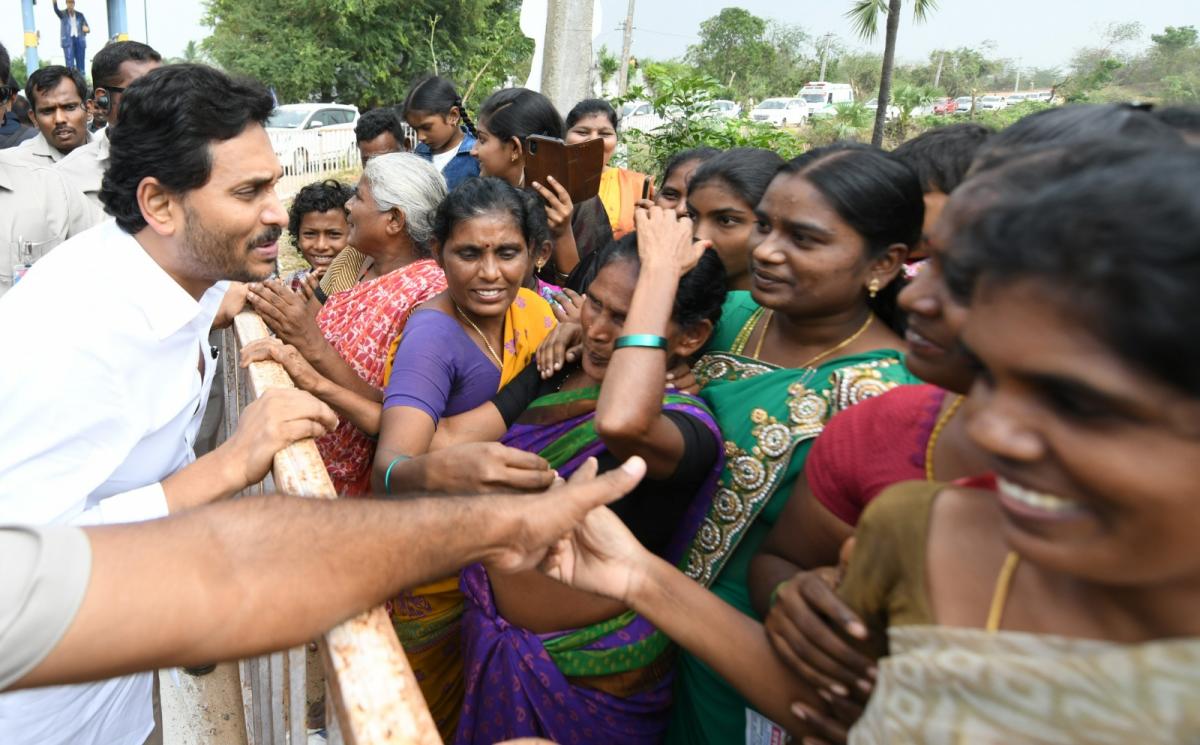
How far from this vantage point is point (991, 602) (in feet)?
3.02

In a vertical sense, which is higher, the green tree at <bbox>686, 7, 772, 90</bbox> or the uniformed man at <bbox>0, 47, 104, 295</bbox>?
the green tree at <bbox>686, 7, 772, 90</bbox>

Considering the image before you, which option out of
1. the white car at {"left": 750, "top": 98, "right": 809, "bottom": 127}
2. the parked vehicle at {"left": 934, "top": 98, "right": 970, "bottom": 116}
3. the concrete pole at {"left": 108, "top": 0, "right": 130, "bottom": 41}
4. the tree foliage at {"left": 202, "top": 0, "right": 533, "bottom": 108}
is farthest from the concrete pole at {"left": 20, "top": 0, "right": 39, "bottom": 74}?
the parked vehicle at {"left": 934, "top": 98, "right": 970, "bottom": 116}

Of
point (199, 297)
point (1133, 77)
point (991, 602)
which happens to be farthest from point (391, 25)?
point (1133, 77)

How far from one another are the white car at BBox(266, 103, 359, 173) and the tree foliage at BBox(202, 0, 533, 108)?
539 centimetres

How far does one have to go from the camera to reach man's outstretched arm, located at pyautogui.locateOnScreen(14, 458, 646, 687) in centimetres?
100

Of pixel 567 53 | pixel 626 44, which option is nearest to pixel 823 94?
pixel 626 44

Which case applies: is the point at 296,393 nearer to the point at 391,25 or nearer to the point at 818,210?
the point at 818,210

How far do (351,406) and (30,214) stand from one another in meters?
2.25

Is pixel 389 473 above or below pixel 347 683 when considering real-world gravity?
below

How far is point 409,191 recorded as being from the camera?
3.21 m

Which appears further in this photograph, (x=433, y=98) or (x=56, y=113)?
(x=56, y=113)

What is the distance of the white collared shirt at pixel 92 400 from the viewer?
1.58 metres

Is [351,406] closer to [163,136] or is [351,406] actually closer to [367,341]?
[367,341]

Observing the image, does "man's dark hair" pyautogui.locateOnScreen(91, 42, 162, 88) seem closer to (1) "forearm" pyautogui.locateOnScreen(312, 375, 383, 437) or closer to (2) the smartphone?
(2) the smartphone
